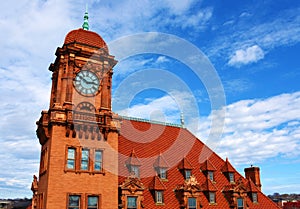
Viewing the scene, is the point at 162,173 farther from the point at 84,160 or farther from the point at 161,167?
the point at 84,160

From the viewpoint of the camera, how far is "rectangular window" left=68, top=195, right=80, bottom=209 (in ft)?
96.3

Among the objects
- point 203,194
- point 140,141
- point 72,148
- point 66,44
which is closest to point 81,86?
point 66,44

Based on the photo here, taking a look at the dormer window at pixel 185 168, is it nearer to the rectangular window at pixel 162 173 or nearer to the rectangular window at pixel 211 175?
the rectangular window at pixel 162 173

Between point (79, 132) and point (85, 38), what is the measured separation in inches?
461

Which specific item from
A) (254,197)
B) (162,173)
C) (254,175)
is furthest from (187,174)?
(254,175)

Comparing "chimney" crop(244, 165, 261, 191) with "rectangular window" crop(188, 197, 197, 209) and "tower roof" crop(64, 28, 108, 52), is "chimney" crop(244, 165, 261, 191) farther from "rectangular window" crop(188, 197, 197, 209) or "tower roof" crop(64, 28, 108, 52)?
"tower roof" crop(64, 28, 108, 52)

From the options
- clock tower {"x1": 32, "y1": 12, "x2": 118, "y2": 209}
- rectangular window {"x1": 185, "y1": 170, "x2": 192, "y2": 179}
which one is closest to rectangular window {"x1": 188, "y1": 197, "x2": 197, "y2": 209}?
rectangular window {"x1": 185, "y1": 170, "x2": 192, "y2": 179}

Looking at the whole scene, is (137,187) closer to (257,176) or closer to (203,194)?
(203,194)

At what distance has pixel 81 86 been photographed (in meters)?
34.4

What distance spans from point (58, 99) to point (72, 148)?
5584 mm

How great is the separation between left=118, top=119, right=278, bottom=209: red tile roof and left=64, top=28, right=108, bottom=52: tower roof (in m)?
11.1

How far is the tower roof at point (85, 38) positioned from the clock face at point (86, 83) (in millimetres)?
3643

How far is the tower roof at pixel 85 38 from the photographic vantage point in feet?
119

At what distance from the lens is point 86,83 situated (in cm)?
3478
